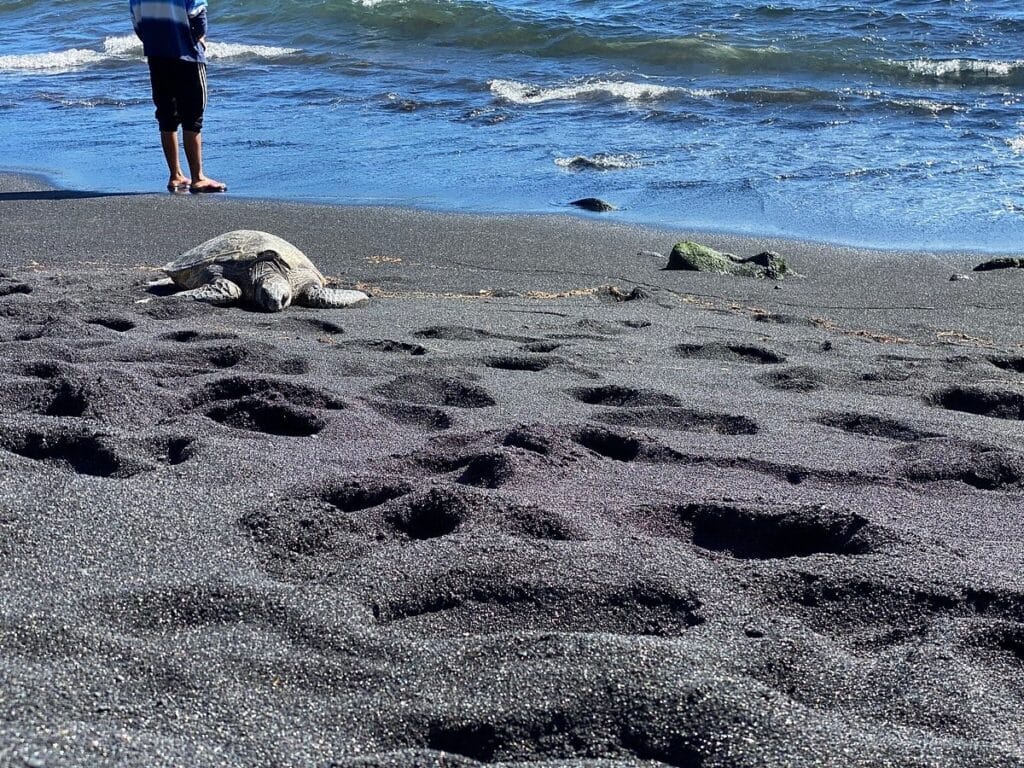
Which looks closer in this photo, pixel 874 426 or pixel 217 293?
pixel 874 426

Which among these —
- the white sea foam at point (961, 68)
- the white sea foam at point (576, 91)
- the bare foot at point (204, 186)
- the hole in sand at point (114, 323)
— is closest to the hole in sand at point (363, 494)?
the hole in sand at point (114, 323)

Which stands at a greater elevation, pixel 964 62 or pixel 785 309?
pixel 964 62

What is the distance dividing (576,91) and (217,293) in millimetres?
8237

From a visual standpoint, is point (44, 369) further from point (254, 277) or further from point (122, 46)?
point (122, 46)

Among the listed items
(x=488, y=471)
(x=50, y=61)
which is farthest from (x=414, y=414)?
(x=50, y=61)

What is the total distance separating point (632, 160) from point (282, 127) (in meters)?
3.78

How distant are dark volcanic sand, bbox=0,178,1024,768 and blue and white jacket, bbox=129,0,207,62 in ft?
12.4

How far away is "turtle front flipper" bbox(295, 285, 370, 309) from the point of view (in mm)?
5406

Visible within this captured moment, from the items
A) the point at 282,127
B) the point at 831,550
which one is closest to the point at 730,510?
the point at 831,550

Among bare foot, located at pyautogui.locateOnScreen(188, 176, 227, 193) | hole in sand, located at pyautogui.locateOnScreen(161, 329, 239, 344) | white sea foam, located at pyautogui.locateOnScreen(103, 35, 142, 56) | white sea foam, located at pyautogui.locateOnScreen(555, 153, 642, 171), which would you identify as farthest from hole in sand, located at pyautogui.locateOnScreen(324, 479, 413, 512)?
white sea foam, located at pyautogui.locateOnScreen(103, 35, 142, 56)

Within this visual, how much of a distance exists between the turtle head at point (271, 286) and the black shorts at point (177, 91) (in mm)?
3296

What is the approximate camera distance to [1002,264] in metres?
6.42

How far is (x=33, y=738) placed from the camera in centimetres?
159

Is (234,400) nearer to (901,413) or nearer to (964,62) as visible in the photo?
(901,413)
